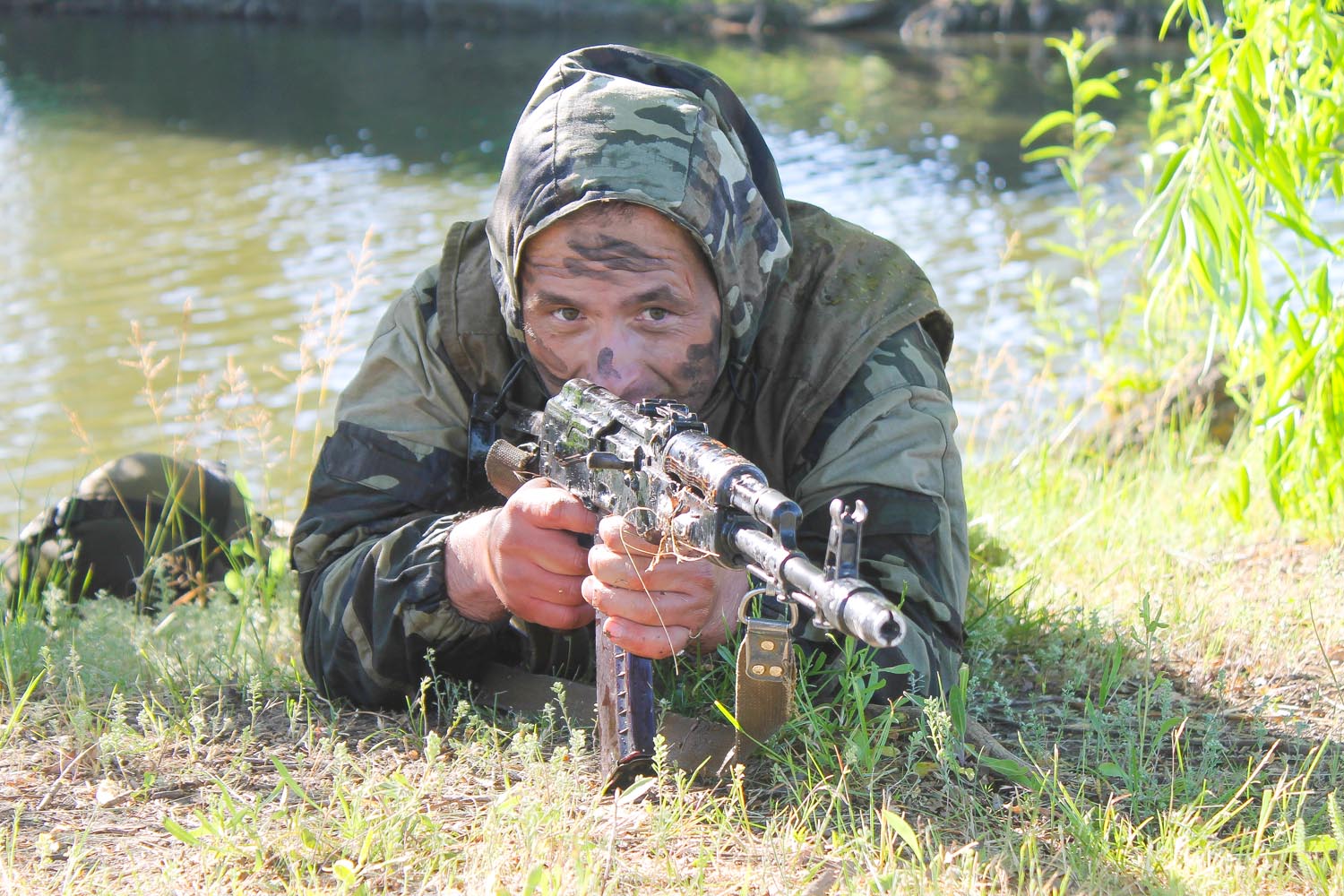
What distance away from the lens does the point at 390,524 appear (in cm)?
300

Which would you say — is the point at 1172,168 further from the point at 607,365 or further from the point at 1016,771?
the point at 1016,771

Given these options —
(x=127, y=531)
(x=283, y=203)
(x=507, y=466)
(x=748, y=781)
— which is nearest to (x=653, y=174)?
(x=507, y=466)

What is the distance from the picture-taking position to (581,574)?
8.34 feet

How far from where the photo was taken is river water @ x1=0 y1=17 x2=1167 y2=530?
7656 millimetres

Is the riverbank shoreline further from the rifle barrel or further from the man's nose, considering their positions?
the rifle barrel

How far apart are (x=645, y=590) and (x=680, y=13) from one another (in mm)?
32287

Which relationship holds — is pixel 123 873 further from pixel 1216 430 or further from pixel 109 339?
pixel 109 339

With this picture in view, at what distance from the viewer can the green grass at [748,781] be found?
218cm

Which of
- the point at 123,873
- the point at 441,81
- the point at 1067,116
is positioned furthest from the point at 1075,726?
the point at 441,81

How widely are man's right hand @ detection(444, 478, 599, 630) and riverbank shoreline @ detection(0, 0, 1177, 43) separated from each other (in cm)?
3011

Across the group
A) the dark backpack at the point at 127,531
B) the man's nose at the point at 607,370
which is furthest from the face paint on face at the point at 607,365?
the dark backpack at the point at 127,531

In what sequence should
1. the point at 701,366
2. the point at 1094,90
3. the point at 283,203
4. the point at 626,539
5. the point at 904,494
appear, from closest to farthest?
1. the point at 626,539
2. the point at 904,494
3. the point at 701,366
4. the point at 1094,90
5. the point at 283,203

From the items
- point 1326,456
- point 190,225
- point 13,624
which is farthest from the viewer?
point 190,225

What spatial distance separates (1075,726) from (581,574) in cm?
108
